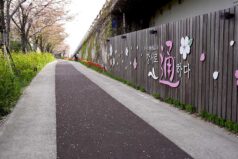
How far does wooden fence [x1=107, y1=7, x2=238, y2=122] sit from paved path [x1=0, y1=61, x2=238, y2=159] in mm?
509

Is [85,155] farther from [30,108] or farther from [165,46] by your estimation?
[165,46]

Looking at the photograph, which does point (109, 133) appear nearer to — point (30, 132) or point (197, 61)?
point (30, 132)

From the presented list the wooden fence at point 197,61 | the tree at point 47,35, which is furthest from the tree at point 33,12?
the wooden fence at point 197,61

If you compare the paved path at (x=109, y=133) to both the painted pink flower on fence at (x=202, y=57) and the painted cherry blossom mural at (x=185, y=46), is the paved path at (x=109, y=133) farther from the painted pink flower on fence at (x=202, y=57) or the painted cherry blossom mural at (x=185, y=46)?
the painted cherry blossom mural at (x=185, y=46)

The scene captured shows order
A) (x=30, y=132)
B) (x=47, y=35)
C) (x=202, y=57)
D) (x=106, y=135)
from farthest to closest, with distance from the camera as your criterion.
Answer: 1. (x=47, y=35)
2. (x=202, y=57)
3. (x=30, y=132)
4. (x=106, y=135)

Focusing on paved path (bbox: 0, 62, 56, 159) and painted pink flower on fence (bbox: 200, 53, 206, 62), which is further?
painted pink flower on fence (bbox: 200, 53, 206, 62)

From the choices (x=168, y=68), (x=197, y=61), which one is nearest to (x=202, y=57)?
(x=197, y=61)

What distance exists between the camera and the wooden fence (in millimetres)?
6137

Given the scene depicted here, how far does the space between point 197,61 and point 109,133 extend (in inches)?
110

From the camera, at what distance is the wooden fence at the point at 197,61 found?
6.14 metres

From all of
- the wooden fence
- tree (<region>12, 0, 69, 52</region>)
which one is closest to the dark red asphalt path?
the wooden fence

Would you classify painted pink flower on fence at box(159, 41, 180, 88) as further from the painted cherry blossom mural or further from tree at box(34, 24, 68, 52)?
tree at box(34, 24, 68, 52)

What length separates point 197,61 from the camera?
24.3ft

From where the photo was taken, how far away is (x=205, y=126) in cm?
641
